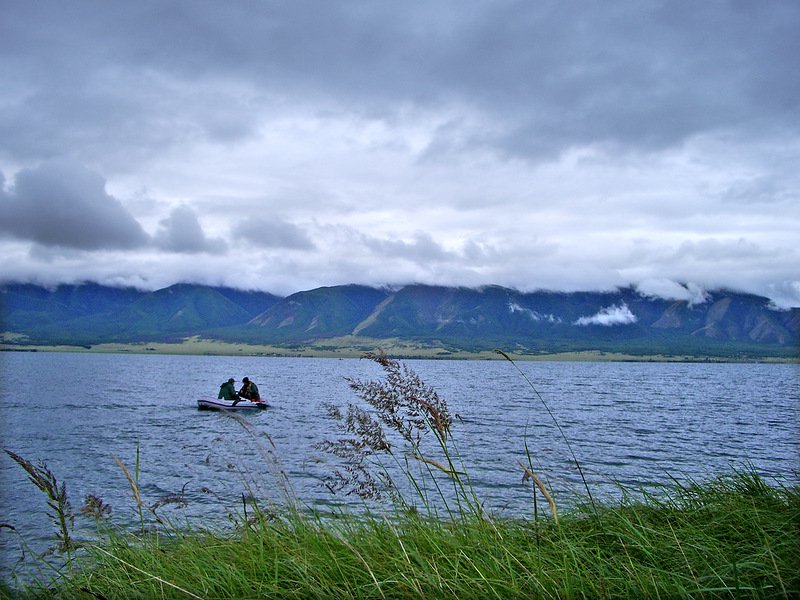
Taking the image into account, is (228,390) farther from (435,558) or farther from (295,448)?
(435,558)

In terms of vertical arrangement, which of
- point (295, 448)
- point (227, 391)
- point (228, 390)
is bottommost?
point (295, 448)

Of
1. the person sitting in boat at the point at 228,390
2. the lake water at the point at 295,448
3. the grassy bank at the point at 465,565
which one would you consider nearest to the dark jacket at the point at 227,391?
the person sitting in boat at the point at 228,390

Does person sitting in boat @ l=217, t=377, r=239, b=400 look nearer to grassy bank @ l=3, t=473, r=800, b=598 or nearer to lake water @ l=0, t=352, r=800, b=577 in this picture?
lake water @ l=0, t=352, r=800, b=577

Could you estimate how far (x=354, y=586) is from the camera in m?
4.50

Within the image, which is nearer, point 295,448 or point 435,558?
point 435,558

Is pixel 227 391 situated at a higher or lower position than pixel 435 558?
lower

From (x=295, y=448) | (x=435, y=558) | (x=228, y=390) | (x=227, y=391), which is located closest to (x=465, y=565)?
(x=435, y=558)

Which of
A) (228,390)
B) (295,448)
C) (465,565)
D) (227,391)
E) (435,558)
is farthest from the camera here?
(227,391)

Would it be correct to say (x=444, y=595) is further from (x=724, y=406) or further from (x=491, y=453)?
(x=724, y=406)

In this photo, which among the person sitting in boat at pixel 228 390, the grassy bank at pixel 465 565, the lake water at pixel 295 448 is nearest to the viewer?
the grassy bank at pixel 465 565

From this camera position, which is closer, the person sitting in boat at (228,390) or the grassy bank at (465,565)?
the grassy bank at (465,565)

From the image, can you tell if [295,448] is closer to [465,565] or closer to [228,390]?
[228,390]

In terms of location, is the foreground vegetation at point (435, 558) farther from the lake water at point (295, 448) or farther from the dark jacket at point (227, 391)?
the dark jacket at point (227, 391)

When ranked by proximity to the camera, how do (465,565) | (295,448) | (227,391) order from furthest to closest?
(227,391) < (295,448) < (465,565)
